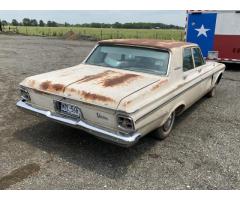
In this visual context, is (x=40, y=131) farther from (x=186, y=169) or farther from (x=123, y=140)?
(x=186, y=169)

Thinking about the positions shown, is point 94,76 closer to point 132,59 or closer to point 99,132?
point 132,59

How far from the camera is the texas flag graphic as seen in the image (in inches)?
417

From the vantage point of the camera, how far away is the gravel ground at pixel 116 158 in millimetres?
3434

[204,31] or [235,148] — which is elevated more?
[204,31]

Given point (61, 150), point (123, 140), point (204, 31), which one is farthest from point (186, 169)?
point (204, 31)

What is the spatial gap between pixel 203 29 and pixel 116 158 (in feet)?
27.3

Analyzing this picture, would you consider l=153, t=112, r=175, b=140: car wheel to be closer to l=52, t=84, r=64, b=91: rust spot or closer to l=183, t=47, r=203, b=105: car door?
l=183, t=47, r=203, b=105: car door

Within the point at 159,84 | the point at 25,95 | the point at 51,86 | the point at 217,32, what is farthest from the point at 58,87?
the point at 217,32

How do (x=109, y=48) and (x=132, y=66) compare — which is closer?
(x=132, y=66)

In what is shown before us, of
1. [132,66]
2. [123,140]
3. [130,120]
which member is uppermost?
[132,66]

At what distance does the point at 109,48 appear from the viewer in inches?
203
